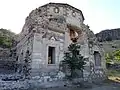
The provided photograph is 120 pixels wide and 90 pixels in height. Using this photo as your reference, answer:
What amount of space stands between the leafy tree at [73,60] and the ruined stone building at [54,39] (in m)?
0.42

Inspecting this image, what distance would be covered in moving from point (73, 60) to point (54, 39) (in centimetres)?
224

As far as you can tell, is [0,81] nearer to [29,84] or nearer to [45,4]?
[29,84]

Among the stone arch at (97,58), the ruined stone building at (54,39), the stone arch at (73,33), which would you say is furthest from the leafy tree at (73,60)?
the stone arch at (97,58)

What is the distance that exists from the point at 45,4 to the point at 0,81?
7.71 m

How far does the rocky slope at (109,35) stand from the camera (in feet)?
153

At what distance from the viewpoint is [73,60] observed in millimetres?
11211

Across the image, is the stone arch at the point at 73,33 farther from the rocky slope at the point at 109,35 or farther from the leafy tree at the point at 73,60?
the rocky slope at the point at 109,35

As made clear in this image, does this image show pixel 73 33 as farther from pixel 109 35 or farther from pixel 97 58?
pixel 109 35

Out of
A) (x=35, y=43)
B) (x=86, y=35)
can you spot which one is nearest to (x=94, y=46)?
(x=86, y=35)

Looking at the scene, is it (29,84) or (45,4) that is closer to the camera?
(29,84)

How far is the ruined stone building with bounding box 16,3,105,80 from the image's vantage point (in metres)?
10.2

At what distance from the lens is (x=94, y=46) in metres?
14.6

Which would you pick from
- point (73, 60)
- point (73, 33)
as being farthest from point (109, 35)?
point (73, 60)

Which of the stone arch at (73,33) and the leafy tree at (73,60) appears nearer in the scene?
the leafy tree at (73,60)
